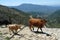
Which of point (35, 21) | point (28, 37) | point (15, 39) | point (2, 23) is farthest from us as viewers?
point (2, 23)

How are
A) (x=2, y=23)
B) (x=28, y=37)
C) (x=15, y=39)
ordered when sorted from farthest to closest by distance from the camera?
(x=2, y=23), (x=28, y=37), (x=15, y=39)

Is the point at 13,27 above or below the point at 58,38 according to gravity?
above

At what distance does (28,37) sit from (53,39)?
159cm

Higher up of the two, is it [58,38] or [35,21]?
[35,21]

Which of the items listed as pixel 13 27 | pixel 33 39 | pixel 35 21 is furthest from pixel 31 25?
pixel 33 39

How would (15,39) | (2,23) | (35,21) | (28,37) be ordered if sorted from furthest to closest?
(2,23), (35,21), (28,37), (15,39)

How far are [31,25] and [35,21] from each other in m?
0.59

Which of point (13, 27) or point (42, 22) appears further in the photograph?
point (42, 22)

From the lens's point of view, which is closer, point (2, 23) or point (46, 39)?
point (46, 39)

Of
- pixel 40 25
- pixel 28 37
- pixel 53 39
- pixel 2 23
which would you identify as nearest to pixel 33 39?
pixel 28 37

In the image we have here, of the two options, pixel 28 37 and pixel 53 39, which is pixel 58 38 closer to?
pixel 53 39

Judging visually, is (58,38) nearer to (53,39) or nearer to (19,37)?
(53,39)

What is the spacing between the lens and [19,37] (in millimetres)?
11531

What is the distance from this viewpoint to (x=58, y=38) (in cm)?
1221
